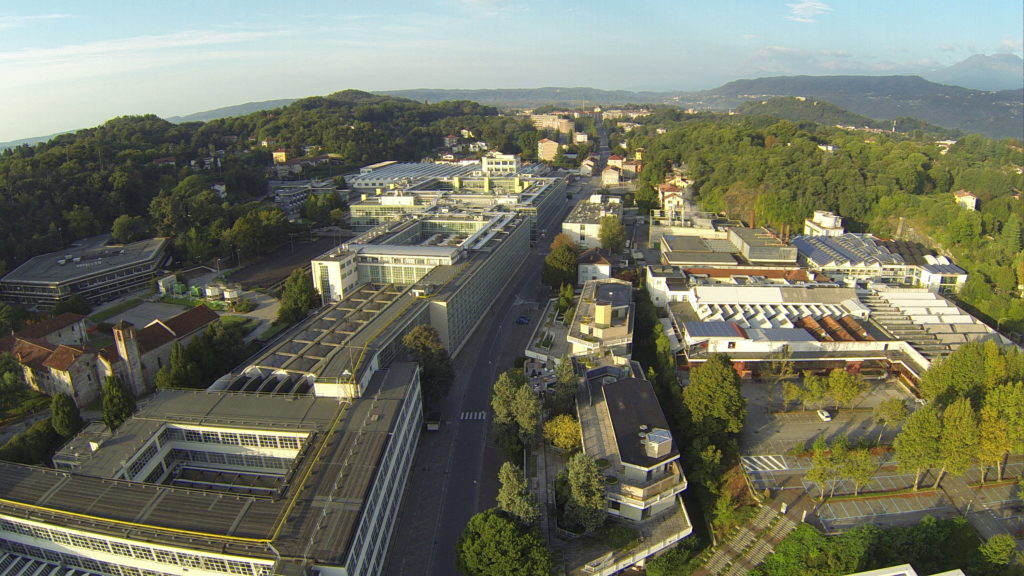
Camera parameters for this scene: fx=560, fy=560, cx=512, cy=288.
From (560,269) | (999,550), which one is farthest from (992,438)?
(560,269)

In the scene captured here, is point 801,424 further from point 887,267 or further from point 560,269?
point 887,267

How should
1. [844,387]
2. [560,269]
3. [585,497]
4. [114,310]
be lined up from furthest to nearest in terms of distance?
[560,269], [114,310], [844,387], [585,497]

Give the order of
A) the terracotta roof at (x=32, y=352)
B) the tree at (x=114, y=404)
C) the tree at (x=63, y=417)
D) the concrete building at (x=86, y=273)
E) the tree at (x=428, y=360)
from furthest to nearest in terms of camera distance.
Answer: the concrete building at (x=86, y=273) < the terracotta roof at (x=32, y=352) < the tree at (x=428, y=360) < the tree at (x=63, y=417) < the tree at (x=114, y=404)

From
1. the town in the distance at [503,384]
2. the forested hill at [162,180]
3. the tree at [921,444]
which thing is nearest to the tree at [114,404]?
the town in the distance at [503,384]

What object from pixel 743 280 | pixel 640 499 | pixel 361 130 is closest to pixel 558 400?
pixel 640 499

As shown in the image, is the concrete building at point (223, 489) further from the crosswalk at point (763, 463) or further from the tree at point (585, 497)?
the crosswalk at point (763, 463)

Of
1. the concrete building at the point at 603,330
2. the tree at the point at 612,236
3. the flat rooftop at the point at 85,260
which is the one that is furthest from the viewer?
the tree at the point at 612,236
